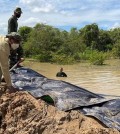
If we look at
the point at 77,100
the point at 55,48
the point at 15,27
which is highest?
the point at 15,27

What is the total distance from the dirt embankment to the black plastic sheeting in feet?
0.48

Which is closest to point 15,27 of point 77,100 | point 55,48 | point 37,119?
point 77,100

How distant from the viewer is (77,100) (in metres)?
4.91

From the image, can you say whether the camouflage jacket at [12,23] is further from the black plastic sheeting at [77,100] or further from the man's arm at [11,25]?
the black plastic sheeting at [77,100]

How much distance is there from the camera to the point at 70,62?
27031mm

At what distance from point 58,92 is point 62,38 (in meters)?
26.3

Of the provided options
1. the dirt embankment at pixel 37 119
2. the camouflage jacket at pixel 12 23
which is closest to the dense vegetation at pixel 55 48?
the camouflage jacket at pixel 12 23

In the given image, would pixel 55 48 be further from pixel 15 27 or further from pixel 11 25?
pixel 11 25

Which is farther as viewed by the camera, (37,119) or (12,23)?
(12,23)

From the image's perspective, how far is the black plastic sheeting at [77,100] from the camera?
4348 millimetres

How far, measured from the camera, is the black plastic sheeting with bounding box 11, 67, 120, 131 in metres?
4.35

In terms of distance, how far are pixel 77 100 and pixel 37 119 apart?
26.3 inches

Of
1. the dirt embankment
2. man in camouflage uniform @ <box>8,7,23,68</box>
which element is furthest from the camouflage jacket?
the dirt embankment

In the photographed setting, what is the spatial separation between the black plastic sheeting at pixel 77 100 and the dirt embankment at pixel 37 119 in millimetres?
147
